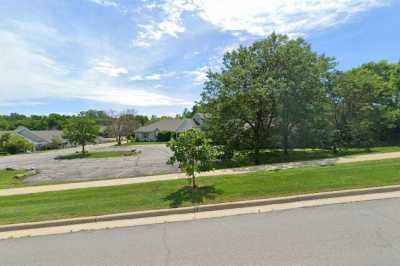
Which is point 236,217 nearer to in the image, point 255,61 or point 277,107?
point 277,107

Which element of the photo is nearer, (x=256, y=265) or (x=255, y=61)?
(x=256, y=265)

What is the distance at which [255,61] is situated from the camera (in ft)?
58.8

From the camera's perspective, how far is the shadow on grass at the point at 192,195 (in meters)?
7.43

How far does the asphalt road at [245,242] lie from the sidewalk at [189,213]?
0.39m

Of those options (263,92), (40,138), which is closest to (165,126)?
(40,138)

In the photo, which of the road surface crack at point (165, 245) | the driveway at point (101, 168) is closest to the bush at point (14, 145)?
the driveway at point (101, 168)

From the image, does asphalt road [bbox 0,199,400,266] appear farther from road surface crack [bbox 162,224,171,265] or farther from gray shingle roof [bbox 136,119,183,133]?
gray shingle roof [bbox 136,119,183,133]

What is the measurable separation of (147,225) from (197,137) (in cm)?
342

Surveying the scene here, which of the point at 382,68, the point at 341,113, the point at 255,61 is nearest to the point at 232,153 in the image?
the point at 255,61

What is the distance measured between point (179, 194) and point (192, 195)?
482 millimetres

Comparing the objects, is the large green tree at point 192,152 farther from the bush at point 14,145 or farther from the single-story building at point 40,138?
the single-story building at point 40,138

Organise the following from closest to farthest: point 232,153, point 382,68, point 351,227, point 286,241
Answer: point 286,241 < point 351,227 < point 232,153 < point 382,68

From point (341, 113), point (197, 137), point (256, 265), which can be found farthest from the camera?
point (341, 113)

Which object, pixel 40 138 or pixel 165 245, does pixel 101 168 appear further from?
pixel 40 138
